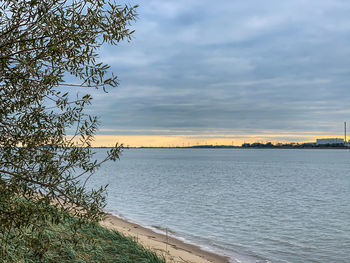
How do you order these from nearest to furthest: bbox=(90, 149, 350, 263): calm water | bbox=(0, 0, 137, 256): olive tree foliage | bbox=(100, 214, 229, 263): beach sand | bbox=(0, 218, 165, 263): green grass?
bbox=(0, 0, 137, 256): olive tree foliage → bbox=(0, 218, 165, 263): green grass → bbox=(100, 214, 229, 263): beach sand → bbox=(90, 149, 350, 263): calm water

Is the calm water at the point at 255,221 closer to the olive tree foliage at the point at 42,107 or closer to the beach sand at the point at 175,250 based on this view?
the beach sand at the point at 175,250

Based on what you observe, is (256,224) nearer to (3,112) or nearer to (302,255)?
(302,255)

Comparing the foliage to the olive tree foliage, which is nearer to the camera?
the olive tree foliage

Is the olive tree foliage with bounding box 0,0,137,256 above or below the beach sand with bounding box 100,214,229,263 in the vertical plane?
above

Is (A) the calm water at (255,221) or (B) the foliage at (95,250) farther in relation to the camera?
(A) the calm water at (255,221)

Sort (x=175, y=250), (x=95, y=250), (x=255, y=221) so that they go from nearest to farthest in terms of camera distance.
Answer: (x=95, y=250) → (x=175, y=250) → (x=255, y=221)

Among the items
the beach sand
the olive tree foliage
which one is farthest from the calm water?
the olive tree foliage

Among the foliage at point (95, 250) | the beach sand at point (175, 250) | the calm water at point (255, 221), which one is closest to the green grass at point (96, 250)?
the foliage at point (95, 250)

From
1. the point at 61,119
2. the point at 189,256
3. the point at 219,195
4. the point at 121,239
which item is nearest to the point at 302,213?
the point at 219,195

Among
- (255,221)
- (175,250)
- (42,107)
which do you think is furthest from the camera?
(255,221)

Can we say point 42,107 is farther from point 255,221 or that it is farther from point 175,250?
point 255,221

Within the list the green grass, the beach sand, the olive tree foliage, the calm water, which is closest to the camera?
the olive tree foliage

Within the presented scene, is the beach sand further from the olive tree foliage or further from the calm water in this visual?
the olive tree foliage

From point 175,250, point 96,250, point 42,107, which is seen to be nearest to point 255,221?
point 175,250
